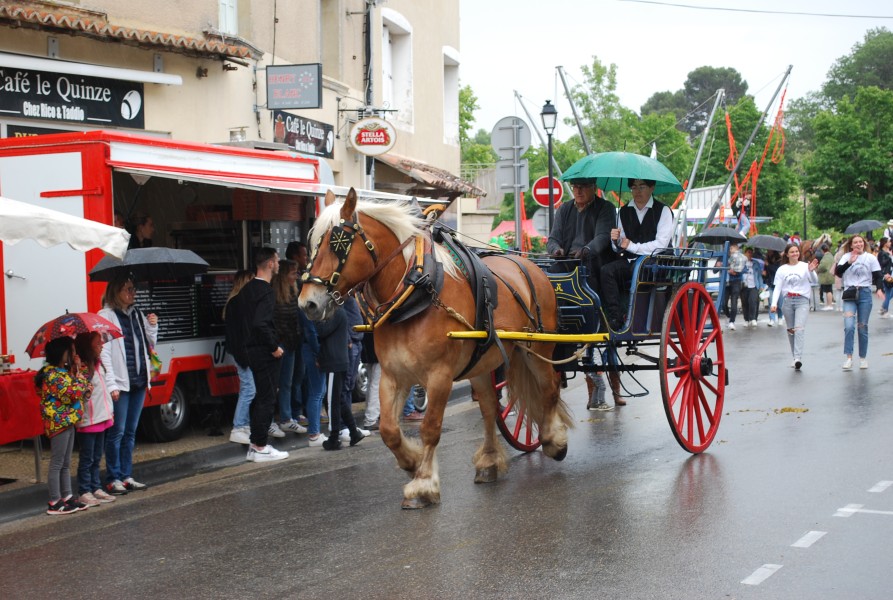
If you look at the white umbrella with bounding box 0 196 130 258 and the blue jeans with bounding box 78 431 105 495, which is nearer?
the white umbrella with bounding box 0 196 130 258

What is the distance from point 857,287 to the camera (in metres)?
13.9

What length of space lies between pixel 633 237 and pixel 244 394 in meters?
4.00

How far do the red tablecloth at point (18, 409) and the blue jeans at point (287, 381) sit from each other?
2.91 m

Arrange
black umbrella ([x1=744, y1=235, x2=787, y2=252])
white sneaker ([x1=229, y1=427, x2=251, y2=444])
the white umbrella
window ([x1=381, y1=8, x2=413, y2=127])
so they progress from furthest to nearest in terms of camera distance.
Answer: window ([x1=381, y1=8, x2=413, y2=127]) → black umbrella ([x1=744, y1=235, x2=787, y2=252]) → white sneaker ([x1=229, y1=427, x2=251, y2=444]) → the white umbrella

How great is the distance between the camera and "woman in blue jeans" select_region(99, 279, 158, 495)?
828 centimetres

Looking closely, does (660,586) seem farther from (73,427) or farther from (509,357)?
(73,427)

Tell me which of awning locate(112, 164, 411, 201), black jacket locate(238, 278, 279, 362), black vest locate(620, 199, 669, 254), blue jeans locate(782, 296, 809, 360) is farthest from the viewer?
blue jeans locate(782, 296, 809, 360)

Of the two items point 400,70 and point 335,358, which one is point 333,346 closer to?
point 335,358

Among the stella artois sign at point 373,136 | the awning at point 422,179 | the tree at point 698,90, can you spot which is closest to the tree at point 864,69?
the tree at point 698,90

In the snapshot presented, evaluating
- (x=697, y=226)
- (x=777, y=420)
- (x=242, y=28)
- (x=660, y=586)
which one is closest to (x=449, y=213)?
(x=242, y=28)

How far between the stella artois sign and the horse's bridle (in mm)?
10768

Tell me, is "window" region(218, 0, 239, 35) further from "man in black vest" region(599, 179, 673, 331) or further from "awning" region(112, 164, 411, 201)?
"man in black vest" region(599, 179, 673, 331)

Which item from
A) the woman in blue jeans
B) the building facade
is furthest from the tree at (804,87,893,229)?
the woman in blue jeans

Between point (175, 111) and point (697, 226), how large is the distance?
24335mm
